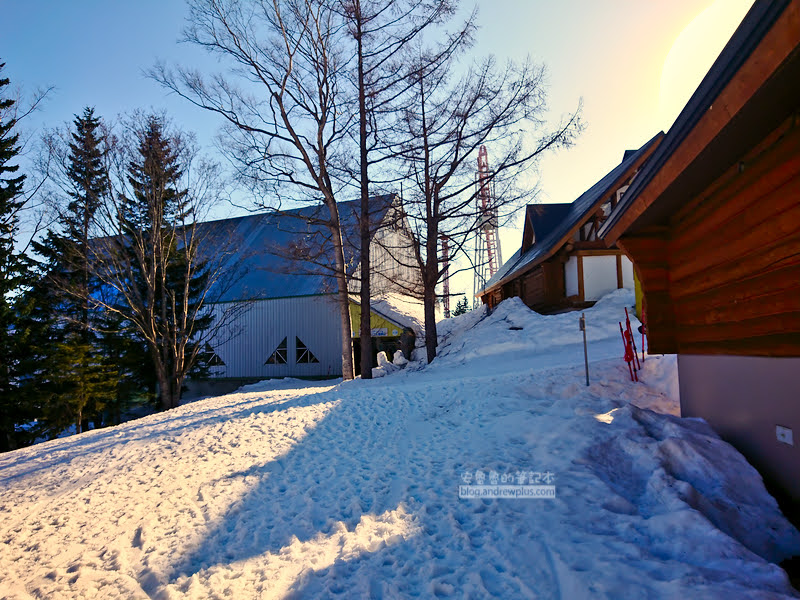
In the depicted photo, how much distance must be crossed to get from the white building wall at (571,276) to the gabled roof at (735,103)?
15060 mm

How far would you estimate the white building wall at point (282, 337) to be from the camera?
2425cm

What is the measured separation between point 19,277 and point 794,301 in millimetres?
20112

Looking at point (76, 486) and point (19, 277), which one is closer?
point (76, 486)

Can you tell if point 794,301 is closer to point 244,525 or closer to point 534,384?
point 244,525

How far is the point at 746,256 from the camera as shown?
354 cm

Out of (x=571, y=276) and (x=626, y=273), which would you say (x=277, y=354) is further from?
(x=626, y=273)

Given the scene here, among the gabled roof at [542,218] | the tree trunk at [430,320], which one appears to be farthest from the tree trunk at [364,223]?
the gabled roof at [542,218]

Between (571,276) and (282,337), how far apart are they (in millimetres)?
14882

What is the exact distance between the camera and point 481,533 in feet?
12.7

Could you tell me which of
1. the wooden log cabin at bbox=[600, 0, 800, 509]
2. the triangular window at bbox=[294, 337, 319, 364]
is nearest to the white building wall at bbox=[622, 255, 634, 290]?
the wooden log cabin at bbox=[600, 0, 800, 509]

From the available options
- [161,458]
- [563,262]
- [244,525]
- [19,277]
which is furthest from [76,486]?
[563,262]

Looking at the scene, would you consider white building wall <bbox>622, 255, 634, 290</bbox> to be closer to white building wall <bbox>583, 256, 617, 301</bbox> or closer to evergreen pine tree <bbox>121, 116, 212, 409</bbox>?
white building wall <bbox>583, 256, 617, 301</bbox>

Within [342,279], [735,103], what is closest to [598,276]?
[342,279]

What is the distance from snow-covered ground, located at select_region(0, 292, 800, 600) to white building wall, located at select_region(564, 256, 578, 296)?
10629 millimetres
